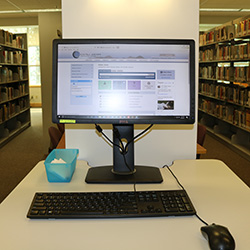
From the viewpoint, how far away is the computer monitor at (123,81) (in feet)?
4.27

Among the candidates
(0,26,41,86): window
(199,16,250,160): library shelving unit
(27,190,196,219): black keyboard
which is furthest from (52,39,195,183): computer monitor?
(0,26,41,86): window

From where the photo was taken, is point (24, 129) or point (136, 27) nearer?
point (136, 27)

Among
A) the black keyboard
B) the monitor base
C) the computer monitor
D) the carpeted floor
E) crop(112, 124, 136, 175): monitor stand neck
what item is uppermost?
the computer monitor

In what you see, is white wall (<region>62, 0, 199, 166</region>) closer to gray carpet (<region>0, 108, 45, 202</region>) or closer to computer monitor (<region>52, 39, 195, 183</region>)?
computer monitor (<region>52, 39, 195, 183</region>)

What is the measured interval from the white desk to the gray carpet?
245 centimetres

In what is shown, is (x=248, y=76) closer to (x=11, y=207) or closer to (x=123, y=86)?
(x=123, y=86)

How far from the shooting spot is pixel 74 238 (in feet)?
3.01

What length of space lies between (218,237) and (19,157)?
4.56 m

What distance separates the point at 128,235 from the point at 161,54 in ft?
2.38

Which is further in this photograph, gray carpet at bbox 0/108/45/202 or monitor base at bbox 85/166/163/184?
gray carpet at bbox 0/108/45/202

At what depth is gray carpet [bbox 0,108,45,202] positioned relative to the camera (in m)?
3.90

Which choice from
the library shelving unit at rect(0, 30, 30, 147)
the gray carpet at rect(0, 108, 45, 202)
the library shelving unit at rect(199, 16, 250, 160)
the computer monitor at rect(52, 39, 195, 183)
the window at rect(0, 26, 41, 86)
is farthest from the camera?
the window at rect(0, 26, 41, 86)

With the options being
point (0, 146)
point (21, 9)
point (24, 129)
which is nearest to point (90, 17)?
point (0, 146)

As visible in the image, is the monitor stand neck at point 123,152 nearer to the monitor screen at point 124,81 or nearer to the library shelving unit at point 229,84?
the monitor screen at point 124,81
